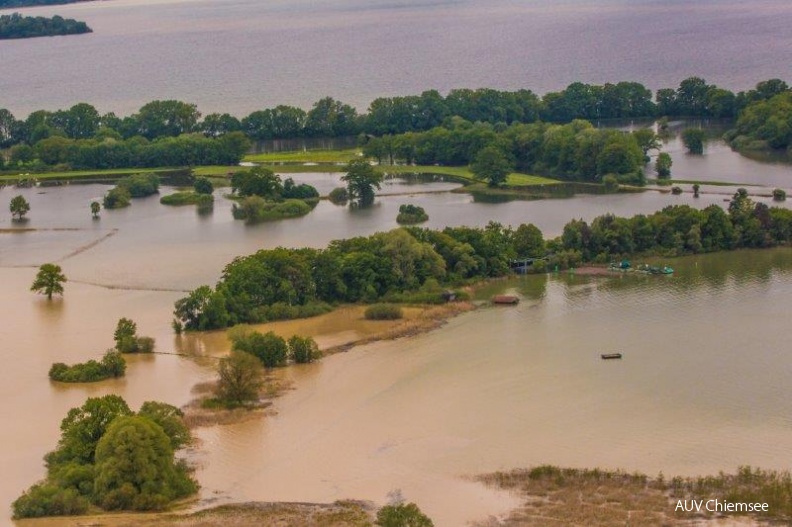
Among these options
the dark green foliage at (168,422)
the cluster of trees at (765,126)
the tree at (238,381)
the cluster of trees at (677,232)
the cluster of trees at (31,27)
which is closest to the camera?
the dark green foliage at (168,422)

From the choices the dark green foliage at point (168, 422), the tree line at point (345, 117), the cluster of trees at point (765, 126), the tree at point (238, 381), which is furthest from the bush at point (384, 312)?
the tree line at point (345, 117)

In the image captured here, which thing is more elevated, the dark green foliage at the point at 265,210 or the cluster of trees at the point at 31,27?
the cluster of trees at the point at 31,27

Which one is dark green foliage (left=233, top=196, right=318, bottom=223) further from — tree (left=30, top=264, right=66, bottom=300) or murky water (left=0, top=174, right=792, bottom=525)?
tree (left=30, top=264, right=66, bottom=300)

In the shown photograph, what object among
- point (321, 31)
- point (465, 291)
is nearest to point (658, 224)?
point (465, 291)

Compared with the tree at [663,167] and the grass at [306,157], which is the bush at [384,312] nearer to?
the tree at [663,167]

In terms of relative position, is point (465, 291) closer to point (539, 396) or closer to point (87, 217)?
point (539, 396)

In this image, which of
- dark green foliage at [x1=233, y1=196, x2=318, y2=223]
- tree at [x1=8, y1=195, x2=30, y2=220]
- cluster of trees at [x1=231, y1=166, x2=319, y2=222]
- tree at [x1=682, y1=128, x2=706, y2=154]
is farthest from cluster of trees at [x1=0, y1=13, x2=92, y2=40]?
dark green foliage at [x1=233, y1=196, x2=318, y2=223]

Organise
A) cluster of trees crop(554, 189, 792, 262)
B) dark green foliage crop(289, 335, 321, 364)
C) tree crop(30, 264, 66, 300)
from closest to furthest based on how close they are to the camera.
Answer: dark green foliage crop(289, 335, 321, 364)
tree crop(30, 264, 66, 300)
cluster of trees crop(554, 189, 792, 262)

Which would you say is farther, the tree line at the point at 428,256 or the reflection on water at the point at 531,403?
the tree line at the point at 428,256
